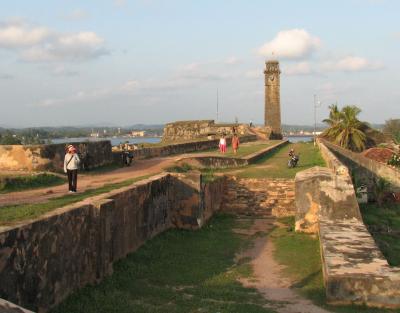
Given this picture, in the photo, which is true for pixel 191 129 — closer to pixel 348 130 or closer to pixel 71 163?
pixel 348 130

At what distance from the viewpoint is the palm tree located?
39.4 m

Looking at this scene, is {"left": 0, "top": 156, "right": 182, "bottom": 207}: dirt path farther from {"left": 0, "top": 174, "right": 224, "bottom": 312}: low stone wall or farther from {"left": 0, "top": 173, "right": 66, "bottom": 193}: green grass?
{"left": 0, "top": 174, "right": 224, "bottom": 312}: low stone wall

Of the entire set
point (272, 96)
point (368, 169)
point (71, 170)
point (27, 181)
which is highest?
point (272, 96)

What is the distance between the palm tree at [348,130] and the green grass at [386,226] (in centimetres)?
2513

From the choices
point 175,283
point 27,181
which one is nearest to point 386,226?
point 175,283

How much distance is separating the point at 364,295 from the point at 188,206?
5.60 m

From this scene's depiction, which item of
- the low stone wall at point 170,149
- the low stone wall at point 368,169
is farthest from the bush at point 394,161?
the low stone wall at point 170,149

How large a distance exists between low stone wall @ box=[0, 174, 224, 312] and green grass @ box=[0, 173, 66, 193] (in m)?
2.86

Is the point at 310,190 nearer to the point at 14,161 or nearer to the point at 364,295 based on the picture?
the point at 364,295

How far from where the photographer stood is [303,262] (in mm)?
8109

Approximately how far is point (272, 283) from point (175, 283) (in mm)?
1368

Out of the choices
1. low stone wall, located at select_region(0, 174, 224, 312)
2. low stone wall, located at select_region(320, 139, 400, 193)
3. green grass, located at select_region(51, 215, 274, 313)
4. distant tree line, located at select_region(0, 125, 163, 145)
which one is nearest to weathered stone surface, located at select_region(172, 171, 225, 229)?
low stone wall, located at select_region(0, 174, 224, 312)

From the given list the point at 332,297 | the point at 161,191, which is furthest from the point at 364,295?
the point at 161,191

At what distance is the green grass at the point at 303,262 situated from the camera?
19.5 ft
